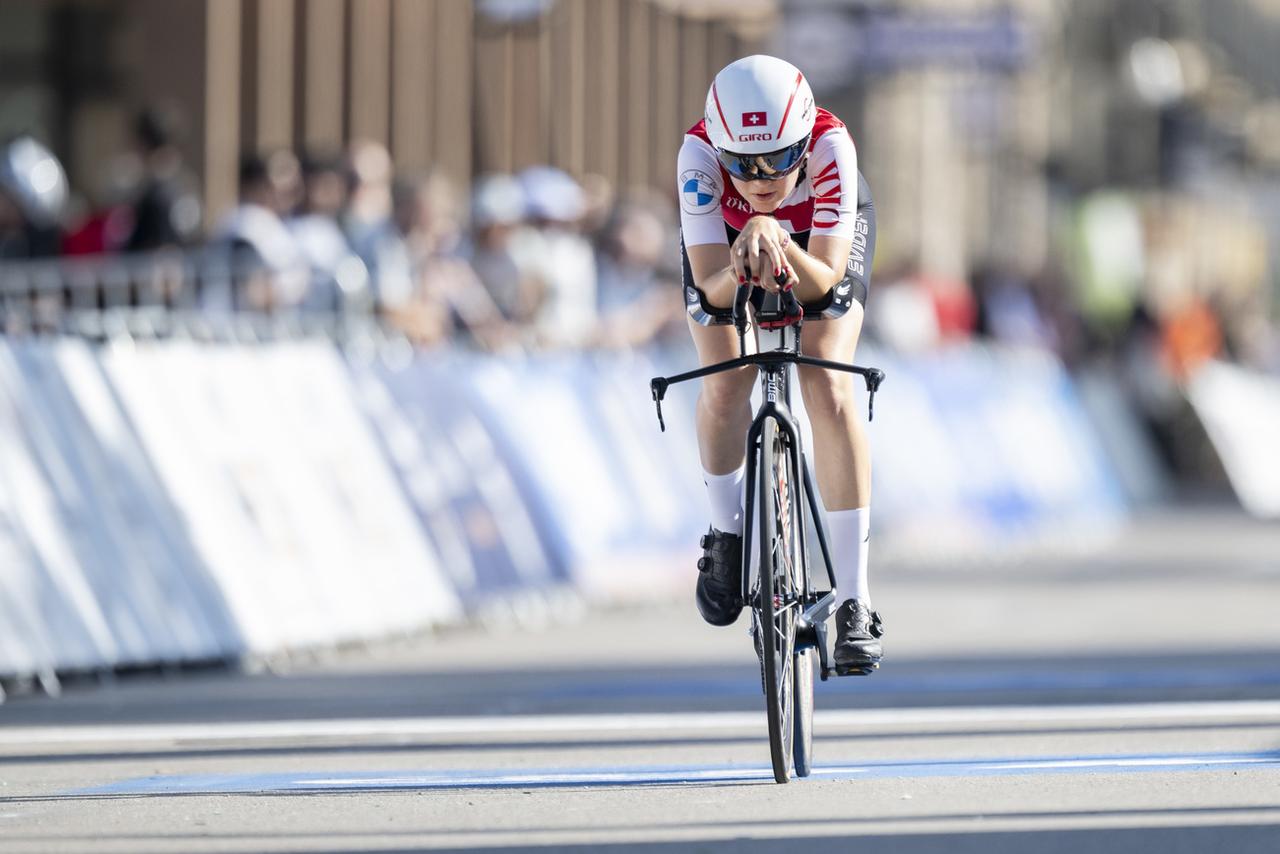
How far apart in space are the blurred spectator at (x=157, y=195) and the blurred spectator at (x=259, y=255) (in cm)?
25

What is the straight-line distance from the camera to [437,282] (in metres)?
15.7

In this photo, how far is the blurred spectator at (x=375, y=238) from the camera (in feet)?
49.9

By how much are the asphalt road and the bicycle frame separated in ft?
1.56

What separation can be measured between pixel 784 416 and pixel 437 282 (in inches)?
295

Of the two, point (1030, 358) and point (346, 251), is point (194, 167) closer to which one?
point (346, 251)

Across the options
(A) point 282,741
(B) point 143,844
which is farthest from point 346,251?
(B) point 143,844

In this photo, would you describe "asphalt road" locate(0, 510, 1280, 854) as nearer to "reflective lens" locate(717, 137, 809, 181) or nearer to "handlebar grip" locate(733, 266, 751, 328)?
"handlebar grip" locate(733, 266, 751, 328)

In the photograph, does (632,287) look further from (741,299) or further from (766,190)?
(741,299)

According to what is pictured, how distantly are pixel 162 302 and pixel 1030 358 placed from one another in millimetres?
13193

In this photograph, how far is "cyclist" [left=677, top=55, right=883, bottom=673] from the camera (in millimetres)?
8242

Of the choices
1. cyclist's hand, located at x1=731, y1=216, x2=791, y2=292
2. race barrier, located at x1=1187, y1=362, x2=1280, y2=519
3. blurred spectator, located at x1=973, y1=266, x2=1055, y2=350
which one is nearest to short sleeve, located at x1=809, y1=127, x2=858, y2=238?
cyclist's hand, located at x1=731, y1=216, x2=791, y2=292

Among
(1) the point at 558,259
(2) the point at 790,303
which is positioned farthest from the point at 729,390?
(1) the point at 558,259

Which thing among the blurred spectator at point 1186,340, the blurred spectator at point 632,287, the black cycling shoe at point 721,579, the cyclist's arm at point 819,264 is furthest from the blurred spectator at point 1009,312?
the cyclist's arm at point 819,264

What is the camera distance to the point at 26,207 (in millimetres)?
14727
